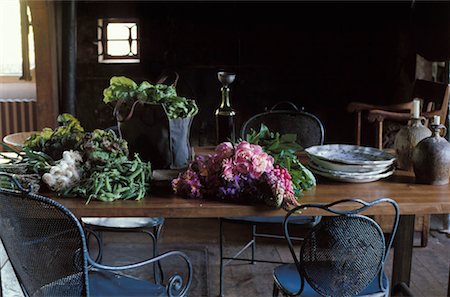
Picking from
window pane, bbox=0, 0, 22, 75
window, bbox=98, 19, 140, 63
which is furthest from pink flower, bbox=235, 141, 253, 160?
window pane, bbox=0, 0, 22, 75

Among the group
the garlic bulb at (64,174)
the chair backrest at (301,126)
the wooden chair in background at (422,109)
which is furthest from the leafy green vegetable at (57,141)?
the wooden chair in background at (422,109)

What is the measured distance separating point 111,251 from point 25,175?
1.81 meters

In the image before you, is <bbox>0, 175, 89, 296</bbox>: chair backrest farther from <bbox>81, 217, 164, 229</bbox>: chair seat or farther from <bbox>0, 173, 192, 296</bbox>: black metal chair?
<bbox>81, 217, 164, 229</bbox>: chair seat

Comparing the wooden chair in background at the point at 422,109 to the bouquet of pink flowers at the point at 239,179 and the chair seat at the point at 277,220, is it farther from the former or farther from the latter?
the bouquet of pink flowers at the point at 239,179

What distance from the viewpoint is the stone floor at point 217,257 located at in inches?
129

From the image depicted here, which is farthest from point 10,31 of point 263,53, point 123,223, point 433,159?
point 433,159

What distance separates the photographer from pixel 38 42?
15.7 ft

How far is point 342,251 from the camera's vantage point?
1969 mm

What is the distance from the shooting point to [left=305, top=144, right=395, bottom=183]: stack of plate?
87.7 inches

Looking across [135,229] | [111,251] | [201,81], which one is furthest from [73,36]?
[135,229]

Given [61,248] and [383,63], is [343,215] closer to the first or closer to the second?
[61,248]

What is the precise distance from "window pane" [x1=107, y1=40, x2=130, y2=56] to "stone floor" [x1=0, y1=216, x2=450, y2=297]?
4.92 feet

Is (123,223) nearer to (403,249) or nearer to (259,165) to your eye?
(259,165)

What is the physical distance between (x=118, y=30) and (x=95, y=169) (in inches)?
119
